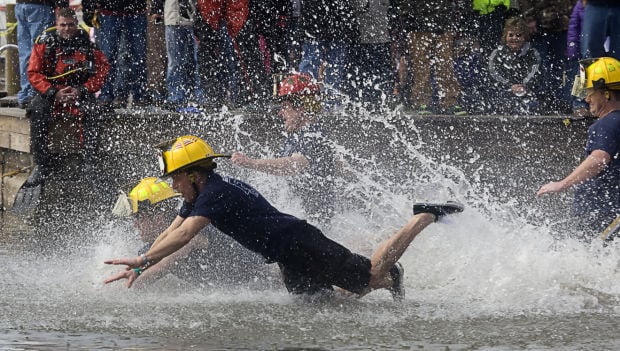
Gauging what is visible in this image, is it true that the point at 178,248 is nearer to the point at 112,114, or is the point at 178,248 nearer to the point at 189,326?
the point at 189,326

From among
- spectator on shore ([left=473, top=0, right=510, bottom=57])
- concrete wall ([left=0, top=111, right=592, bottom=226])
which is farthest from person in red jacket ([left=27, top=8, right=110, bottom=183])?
spectator on shore ([left=473, top=0, right=510, bottom=57])

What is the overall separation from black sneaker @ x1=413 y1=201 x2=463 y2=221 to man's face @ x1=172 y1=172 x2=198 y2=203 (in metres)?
1.70

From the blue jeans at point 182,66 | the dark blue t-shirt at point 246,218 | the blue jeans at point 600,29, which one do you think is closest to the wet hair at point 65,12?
the blue jeans at point 182,66

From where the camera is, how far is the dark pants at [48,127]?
43.1 feet

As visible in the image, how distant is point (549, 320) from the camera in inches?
335

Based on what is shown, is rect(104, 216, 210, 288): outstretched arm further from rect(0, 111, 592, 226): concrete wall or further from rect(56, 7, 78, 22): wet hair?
rect(56, 7, 78, 22): wet hair

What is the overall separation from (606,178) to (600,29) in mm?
3317

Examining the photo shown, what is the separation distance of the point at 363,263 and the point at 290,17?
5.05 m

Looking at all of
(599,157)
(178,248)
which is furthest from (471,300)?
(178,248)

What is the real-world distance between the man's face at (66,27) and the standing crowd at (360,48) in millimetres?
418

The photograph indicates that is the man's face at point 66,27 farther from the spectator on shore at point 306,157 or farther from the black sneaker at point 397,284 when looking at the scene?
the black sneaker at point 397,284

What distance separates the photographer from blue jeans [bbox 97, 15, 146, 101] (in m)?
13.4

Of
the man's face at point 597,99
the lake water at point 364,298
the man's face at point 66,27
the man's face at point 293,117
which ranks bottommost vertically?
the lake water at point 364,298

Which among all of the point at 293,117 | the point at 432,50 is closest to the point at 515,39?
the point at 432,50
